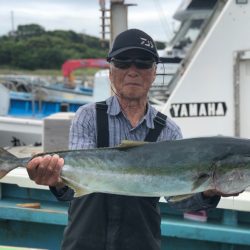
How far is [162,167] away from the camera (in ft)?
7.61

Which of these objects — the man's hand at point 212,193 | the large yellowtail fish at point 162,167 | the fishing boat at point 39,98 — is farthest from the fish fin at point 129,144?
the fishing boat at point 39,98

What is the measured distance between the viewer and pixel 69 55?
5466 cm

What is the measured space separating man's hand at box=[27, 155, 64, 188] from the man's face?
500 mm

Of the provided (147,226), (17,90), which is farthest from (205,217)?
(17,90)

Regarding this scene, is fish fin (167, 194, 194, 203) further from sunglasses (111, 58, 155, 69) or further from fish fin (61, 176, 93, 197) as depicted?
sunglasses (111, 58, 155, 69)

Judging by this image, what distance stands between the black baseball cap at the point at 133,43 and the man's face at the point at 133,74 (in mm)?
24

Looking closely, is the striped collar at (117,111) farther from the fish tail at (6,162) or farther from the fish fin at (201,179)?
the fish tail at (6,162)

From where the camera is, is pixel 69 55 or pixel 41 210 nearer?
pixel 41 210

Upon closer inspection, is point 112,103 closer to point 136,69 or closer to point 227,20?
point 136,69

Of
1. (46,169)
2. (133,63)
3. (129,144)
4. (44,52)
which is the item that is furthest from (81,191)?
(44,52)

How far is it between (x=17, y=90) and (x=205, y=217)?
1685cm

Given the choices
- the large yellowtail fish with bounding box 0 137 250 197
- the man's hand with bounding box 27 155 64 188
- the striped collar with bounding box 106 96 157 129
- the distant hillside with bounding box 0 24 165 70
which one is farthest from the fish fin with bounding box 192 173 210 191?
the distant hillside with bounding box 0 24 165 70

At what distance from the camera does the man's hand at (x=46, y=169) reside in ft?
7.59

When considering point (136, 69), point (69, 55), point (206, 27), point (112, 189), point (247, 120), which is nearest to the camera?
point (112, 189)
